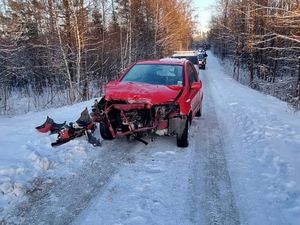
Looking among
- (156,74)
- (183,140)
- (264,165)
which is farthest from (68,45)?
(264,165)

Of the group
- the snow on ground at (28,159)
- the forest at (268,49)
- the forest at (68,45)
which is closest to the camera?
the snow on ground at (28,159)

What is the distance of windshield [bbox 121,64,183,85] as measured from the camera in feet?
26.2

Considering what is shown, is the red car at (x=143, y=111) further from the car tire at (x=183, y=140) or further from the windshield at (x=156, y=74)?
the windshield at (x=156, y=74)

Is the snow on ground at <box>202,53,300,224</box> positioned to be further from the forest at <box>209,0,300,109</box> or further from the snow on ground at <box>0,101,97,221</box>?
the forest at <box>209,0,300,109</box>

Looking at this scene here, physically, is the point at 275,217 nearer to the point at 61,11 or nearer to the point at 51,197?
the point at 51,197

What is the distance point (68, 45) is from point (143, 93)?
1253cm

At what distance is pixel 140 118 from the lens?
7031 millimetres

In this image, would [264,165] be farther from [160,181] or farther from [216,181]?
[160,181]

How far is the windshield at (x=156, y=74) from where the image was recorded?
7.99 m

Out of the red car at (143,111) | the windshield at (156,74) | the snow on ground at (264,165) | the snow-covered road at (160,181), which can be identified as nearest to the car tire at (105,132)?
the red car at (143,111)

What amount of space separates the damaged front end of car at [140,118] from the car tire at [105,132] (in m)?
0.17

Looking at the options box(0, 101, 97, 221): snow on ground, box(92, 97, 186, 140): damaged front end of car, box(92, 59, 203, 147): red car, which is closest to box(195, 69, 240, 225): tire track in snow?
box(92, 59, 203, 147): red car

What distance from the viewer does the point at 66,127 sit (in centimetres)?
726

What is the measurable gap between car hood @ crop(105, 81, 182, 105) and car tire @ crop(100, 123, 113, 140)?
616mm
